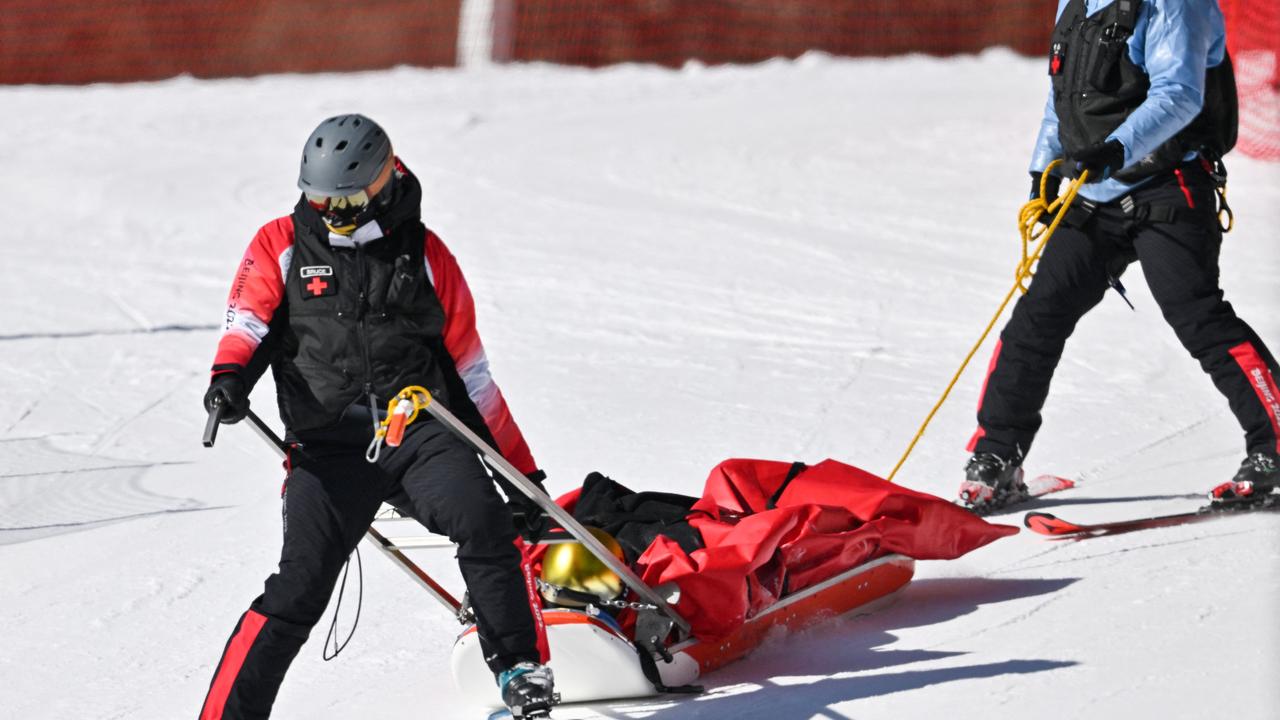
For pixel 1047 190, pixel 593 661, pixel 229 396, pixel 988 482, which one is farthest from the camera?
pixel 988 482

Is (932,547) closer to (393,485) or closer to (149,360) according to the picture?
(393,485)

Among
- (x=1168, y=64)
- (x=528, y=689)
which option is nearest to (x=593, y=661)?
(x=528, y=689)

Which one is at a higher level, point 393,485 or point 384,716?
point 393,485

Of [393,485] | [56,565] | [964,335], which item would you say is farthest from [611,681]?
[964,335]

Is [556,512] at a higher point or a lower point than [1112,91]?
lower

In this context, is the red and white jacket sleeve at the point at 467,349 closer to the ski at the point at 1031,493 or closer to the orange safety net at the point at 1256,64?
the ski at the point at 1031,493

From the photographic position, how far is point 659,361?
7594 millimetres

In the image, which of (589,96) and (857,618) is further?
(589,96)

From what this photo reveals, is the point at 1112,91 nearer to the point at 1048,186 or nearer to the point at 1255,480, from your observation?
A: the point at 1048,186

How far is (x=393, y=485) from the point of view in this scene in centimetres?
368

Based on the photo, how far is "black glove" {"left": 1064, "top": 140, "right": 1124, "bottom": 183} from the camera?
4.57 meters

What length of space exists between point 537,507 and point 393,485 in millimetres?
368

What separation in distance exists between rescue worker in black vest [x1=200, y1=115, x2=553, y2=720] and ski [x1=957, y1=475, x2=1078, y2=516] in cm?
216

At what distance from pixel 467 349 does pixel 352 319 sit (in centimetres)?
31
